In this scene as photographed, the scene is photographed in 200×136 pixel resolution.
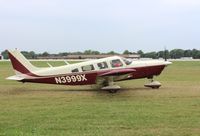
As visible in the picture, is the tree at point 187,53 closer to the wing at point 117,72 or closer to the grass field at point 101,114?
the wing at point 117,72

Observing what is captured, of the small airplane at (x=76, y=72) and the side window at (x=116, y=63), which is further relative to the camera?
the side window at (x=116, y=63)

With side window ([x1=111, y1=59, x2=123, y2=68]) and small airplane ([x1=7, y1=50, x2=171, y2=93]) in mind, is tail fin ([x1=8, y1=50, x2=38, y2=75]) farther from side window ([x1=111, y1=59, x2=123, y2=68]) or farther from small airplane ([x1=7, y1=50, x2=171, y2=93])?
side window ([x1=111, y1=59, x2=123, y2=68])

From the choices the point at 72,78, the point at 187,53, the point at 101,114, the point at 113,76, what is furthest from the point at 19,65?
the point at 187,53

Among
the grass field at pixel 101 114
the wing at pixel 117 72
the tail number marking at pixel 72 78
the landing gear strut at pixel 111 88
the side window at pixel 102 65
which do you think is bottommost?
the grass field at pixel 101 114

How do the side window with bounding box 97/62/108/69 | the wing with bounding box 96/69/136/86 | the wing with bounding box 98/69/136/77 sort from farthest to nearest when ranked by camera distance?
the side window with bounding box 97/62/108/69 < the wing with bounding box 96/69/136/86 < the wing with bounding box 98/69/136/77

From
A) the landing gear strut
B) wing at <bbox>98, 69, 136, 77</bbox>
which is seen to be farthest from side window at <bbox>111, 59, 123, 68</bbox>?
the landing gear strut

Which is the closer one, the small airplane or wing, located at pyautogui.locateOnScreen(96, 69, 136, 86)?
wing, located at pyautogui.locateOnScreen(96, 69, 136, 86)

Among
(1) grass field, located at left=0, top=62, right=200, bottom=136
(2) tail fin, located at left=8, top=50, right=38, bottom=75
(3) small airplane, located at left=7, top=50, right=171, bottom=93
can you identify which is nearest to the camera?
(1) grass field, located at left=0, top=62, right=200, bottom=136

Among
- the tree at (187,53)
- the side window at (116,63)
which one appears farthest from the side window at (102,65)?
the tree at (187,53)

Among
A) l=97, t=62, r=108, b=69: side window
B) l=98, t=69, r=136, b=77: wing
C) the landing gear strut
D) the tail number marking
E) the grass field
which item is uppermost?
l=97, t=62, r=108, b=69: side window

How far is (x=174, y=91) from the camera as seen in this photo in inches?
747

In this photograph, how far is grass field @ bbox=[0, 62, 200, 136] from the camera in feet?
31.3

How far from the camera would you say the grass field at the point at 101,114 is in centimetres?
953

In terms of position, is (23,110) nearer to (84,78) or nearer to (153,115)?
(153,115)
